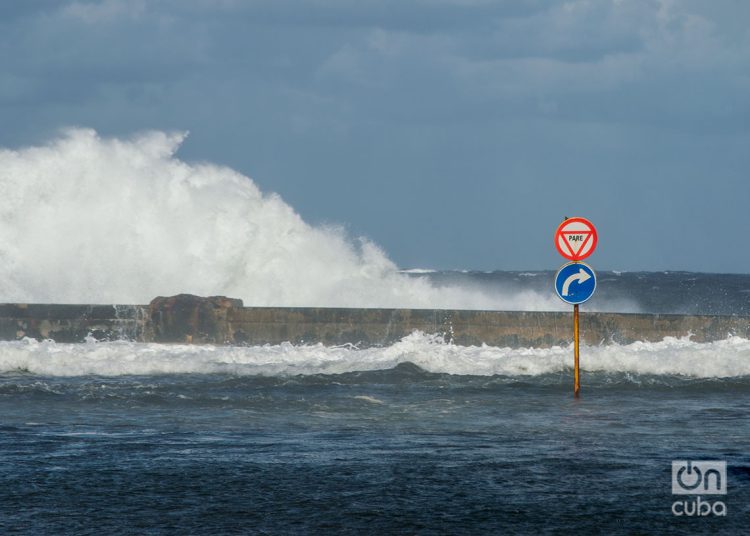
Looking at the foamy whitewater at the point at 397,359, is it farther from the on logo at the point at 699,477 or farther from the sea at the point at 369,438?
the on logo at the point at 699,477

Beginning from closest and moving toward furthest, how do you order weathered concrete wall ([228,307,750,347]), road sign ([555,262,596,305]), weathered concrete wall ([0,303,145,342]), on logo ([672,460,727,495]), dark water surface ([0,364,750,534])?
1. dark water surface ([0,364,750,534])
2. on logo ([672,460,727,495])
3. road sign ([555,262,596,305])
4. weathered concrete wall ([228,307,750,347])
5. weathered concrete wall ([0,303,145,342])

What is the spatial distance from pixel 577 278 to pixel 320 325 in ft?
19.2

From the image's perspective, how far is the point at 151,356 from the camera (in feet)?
47.9

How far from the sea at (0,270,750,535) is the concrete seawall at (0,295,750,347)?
0.69 feet

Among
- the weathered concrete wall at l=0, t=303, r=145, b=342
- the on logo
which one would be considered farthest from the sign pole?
the weathered concrete wall at l=0, t=303, r=145, b=342

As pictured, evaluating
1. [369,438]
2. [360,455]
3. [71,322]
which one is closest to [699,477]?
[360,455]

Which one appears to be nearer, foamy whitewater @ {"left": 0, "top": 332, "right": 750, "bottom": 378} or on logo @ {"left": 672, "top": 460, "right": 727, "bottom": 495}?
on logo @ {"left": 672, "top": 460, "right": 727, "bottom": 495}

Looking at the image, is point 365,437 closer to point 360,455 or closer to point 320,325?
point 360,455

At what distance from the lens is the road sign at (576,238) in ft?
35.6

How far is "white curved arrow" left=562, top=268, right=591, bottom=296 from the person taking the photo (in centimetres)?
1070

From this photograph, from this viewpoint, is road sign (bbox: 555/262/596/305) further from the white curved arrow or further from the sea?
the sea

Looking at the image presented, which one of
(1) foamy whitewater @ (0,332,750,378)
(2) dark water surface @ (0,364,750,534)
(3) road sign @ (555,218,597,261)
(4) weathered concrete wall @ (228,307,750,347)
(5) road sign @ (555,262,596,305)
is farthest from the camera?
(4) weathered concrete wall @ (228,307,750,347)

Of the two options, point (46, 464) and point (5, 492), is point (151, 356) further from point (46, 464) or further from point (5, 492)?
point (5, 492)

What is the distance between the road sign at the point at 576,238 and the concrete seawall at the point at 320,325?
4.42m
